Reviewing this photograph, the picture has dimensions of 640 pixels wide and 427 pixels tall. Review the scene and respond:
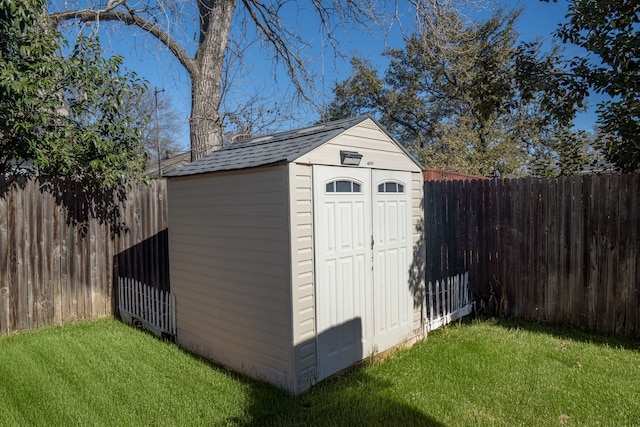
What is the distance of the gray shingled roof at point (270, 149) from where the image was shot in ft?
12.4

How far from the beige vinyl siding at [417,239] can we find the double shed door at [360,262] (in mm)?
140

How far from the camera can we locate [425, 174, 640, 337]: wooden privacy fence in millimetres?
4809

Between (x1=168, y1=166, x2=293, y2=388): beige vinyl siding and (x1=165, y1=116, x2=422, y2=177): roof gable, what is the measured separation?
92mm

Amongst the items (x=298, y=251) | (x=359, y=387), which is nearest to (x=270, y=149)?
(x=298, y=251)

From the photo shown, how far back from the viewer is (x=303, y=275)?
12.0 ft

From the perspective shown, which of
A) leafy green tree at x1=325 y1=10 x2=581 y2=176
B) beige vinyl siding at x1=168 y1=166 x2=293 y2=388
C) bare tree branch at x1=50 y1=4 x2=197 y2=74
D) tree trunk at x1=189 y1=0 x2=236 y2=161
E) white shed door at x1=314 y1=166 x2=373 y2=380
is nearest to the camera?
beige vinyl siding at x1=168 y1=166 x2=293 y2=388

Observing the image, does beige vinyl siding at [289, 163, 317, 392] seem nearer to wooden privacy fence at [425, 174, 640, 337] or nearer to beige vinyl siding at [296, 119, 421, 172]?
beige vinyl siding at [296, 119, 421, 172]

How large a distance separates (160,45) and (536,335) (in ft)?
28.5

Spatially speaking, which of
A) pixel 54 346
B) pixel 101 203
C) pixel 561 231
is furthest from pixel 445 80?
pixel 54 346

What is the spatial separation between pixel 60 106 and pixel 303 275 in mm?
4036

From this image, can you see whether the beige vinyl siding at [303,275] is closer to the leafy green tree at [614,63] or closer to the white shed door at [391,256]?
the white shed door at [391,256]

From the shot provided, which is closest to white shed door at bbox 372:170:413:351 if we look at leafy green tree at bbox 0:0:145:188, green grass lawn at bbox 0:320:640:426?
green grass lawn at bbox 0:320:640:426

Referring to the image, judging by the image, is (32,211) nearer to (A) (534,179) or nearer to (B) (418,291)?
(B) (418,291)

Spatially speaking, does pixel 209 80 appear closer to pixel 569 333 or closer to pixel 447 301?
pixel 447 301
